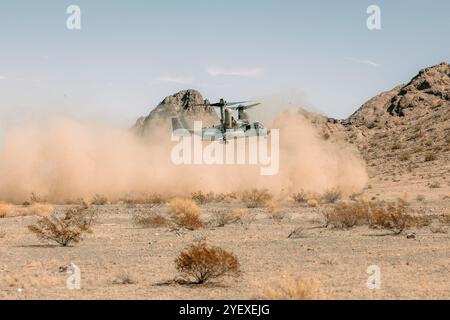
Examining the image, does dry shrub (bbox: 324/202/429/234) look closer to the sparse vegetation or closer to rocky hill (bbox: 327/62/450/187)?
the sparse vegetation

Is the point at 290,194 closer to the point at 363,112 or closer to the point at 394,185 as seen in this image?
the point at 394,185

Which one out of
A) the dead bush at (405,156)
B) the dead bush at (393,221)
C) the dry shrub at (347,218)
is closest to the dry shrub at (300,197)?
the dry shrub at (347,218)

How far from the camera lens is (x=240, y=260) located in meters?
18.0

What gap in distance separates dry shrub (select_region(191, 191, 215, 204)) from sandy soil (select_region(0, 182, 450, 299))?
53.6 ft

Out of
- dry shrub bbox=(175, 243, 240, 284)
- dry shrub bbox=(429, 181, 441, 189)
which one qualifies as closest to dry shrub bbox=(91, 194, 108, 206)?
dry shrub bbox=(429, 181, 441, 189)

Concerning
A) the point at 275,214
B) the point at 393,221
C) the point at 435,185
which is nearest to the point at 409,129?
the point at 435,185

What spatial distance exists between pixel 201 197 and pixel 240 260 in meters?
28.2

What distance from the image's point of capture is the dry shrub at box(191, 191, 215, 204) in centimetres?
4609

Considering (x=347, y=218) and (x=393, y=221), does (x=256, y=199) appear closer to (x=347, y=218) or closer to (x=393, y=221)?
(x=347, y=218)

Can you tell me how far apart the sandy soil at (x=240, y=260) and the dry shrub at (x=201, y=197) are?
16349 millimetres

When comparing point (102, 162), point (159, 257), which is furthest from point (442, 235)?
point (102, 162)

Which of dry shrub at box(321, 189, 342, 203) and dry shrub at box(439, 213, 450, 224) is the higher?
dry shrub at box(321, 189, 342, 203)

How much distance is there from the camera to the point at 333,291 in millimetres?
13133

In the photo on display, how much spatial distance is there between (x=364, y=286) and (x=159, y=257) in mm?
6950
